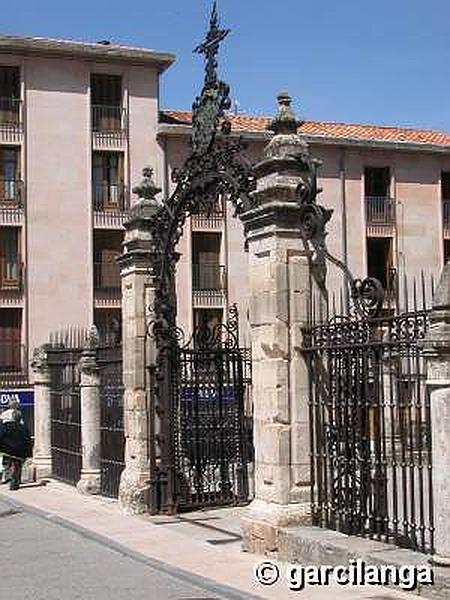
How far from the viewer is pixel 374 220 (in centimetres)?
3853

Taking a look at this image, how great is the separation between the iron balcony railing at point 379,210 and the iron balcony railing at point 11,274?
12.7 m

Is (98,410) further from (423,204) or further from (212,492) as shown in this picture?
(423,204)

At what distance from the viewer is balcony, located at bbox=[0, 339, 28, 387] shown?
110 feet

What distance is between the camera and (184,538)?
12664 mm

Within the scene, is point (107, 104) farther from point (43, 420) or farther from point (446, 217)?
point (43, 420)

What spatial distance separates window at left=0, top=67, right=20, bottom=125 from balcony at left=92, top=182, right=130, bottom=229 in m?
3.48

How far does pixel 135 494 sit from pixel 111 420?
231 centimetres

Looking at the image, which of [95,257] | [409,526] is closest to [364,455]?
[409,526]

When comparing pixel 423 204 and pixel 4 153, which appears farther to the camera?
pixel 423 204

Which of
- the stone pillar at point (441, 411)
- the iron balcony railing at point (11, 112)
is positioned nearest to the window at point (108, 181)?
the iron balcony railing at point (11, 112)

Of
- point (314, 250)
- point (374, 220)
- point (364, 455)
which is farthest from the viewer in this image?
point (374, 220)

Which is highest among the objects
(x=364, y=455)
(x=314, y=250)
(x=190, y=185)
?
(x=190, y=185)

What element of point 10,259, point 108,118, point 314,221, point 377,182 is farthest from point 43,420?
point 377,182

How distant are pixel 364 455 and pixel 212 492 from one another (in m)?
5.92
